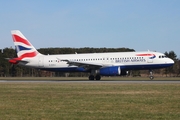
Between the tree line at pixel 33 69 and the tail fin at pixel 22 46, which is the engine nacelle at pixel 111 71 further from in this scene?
the tree line at pixel 33 69

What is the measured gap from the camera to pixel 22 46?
59938mm

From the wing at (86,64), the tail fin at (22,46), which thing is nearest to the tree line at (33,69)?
the tail fin at (22,46)

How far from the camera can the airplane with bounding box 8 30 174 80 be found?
5378cm

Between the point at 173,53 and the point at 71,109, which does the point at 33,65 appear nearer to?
the point at 71,109

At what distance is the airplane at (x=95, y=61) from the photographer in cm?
5378

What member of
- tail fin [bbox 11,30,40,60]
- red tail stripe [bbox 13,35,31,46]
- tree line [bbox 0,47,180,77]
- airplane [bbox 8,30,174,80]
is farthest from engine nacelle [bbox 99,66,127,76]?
tree line [bbox 0,47,180,77]

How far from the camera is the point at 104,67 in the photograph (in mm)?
54812

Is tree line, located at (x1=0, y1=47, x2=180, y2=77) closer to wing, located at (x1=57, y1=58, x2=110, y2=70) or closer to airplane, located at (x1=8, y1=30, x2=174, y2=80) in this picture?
airplane, located at (x1=8, y1=30, x2=174, y2=80)

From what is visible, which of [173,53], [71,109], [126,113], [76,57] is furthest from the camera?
[173,53]

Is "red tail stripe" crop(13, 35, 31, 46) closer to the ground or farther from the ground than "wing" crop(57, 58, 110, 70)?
farther from the ground

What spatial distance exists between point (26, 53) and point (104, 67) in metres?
13.0

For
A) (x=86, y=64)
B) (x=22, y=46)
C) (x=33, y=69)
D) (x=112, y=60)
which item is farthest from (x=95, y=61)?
(x=33, y=69)

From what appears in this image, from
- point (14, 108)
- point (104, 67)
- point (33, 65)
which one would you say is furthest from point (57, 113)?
point (33, 65)

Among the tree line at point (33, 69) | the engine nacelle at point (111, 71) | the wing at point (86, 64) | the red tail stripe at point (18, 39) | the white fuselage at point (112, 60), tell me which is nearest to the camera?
the engine nacelle at point (111, 71)
